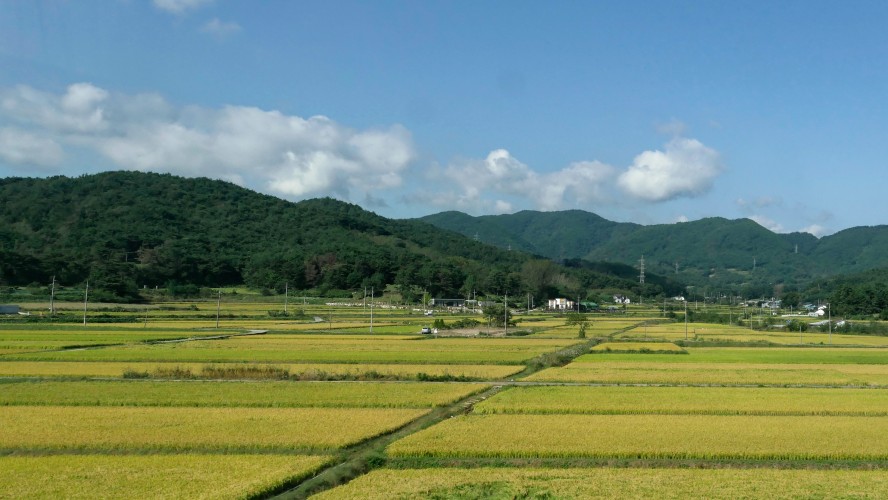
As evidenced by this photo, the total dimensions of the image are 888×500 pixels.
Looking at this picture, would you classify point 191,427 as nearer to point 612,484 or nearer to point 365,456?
point 365,456

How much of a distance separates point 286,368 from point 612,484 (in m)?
23.2

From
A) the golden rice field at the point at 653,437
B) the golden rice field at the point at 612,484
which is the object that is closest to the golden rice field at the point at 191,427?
the golden rice field at the point at 653,437

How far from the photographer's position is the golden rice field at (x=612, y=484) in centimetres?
1345

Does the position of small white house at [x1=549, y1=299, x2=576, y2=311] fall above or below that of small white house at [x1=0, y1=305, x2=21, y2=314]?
above

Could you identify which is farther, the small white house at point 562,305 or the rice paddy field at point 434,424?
the small white house at point 562,305

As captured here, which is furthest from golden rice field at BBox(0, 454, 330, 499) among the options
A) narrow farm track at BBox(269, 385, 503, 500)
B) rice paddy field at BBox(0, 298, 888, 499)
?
narrow farm track at BBox(269, 385, 503, 500)

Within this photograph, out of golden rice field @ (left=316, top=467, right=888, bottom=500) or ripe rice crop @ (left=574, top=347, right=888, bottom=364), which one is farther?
ripe rice crop @ (left=574, top=347, right=888, bottom=364)

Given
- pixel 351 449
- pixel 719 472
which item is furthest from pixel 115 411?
pixel 719 472

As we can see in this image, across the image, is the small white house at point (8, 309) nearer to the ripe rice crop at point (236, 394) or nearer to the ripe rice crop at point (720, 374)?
the ripe rice crop at point (236, 394)

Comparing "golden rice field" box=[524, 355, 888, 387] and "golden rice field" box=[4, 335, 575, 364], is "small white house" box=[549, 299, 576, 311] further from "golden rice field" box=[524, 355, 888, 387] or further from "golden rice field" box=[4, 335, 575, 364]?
"golden rice field" box=[524, 355, 888, 387]

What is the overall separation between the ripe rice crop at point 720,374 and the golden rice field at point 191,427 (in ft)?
41.2

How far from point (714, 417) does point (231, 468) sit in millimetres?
13828

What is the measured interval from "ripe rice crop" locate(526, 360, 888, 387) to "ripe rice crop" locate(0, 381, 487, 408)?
252 inches

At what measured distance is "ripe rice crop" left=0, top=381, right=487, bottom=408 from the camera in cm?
2377
